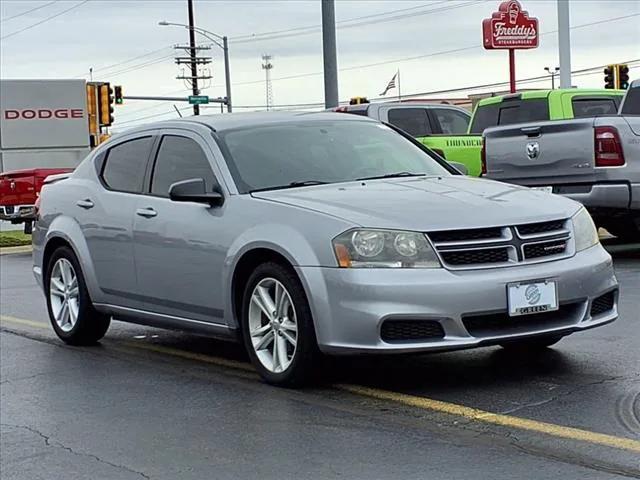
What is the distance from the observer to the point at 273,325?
6.80 metres

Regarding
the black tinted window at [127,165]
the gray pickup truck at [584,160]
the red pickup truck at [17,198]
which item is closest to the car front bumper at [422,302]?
the black tinted window at [127,165]

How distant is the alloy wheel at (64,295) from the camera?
8891mm

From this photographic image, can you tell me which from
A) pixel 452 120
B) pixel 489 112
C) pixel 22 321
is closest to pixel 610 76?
pixel 452 120

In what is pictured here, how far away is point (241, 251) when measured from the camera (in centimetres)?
694

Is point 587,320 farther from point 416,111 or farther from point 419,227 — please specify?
point 416,111

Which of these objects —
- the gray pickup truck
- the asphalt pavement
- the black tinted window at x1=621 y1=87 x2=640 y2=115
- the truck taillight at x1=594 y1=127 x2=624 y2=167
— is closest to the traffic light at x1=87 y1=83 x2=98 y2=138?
the gray pickup truck

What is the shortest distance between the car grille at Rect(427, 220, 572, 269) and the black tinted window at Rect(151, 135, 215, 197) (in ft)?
6.28

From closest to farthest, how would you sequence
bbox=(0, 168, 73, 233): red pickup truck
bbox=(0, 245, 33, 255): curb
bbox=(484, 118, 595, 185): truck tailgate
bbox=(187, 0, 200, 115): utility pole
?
bbox=(484, 118, 595, 185): truck tailgate, bbox=(0, 245, 33, 255): curb, bbox=(0, 168, 73, 233): red pickup truck, bbox=(187, 0, 200, 115): utility pole

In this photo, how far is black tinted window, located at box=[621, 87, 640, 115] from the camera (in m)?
13.0

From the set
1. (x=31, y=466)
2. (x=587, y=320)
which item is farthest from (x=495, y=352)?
(x=31, y=466)

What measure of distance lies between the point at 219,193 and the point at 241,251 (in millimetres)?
534

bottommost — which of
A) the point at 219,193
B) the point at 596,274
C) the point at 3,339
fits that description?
the point at 3,339

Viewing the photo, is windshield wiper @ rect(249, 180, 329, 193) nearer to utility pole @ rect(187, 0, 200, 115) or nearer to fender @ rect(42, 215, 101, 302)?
fender @ rect(42, 215, 101, 302)

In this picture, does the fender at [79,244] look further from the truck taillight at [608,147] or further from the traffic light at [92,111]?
the traffic light at [92,111]
